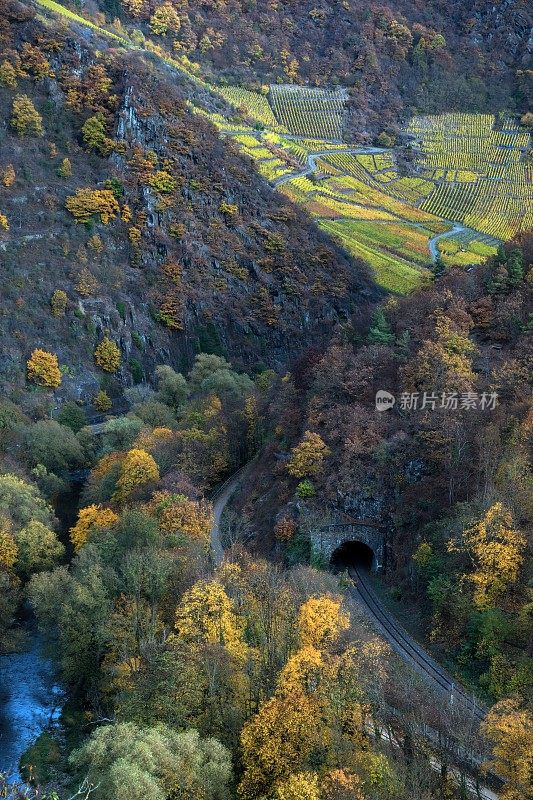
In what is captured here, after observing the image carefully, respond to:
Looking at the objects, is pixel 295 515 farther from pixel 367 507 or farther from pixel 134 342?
pixel 134 342

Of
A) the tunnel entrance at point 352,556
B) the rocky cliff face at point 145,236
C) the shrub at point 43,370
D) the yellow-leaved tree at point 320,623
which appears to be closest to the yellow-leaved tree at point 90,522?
the tunnel entrance at point 352,556

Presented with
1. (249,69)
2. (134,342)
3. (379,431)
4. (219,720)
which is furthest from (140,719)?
(249,69)

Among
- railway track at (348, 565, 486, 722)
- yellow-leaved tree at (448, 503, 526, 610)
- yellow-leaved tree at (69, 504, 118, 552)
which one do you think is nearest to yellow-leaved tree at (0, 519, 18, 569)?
yellow-leaved tree at (69, 504, 118, 552)

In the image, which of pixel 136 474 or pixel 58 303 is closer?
pixel 136 474

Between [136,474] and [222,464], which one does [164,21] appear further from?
[136,474]

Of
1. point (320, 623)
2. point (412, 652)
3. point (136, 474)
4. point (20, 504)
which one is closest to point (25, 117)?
point (20, 504)

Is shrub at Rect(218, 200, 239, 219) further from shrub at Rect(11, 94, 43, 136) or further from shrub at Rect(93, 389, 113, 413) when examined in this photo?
shrub at Rect(93, 389, 113, 413)
